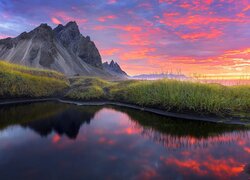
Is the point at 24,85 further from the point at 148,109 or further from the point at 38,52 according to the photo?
the point at 38,52

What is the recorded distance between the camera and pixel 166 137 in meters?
16.4

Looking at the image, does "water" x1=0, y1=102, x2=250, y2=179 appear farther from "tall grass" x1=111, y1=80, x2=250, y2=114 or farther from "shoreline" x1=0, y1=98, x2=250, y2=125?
"tall grass" x1=111, y1=80, x2=250, y2=114

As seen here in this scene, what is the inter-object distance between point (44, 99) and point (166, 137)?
2210 centimetres

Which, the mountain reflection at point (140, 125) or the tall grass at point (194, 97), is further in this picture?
the tall grass at point (194, 97)

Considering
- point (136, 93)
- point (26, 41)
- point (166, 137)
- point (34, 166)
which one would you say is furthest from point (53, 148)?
point (26, 41)

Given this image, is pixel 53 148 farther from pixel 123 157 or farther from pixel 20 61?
pixel 20 61

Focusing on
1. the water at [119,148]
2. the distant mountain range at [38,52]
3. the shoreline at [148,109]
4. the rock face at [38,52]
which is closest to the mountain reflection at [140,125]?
the water at [119,148]

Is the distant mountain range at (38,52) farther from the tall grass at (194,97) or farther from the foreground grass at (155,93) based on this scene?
the tall grass at (194,97)

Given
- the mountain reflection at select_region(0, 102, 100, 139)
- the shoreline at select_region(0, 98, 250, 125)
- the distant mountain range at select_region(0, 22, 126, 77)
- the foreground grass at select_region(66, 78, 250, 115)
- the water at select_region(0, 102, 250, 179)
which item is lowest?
the water at select_region(0, 102, 250, 179)

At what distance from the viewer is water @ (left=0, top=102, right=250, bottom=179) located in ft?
36.4

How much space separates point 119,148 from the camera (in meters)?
14.6

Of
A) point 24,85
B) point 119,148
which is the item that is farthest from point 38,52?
point 119,148

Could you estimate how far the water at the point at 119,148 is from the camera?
11.1m

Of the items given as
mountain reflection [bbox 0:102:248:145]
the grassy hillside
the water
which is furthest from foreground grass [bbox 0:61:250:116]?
the water
